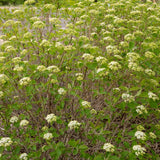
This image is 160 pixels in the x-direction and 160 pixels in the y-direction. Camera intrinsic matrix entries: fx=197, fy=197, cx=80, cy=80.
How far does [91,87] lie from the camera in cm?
311

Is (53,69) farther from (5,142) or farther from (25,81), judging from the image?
(5,142)

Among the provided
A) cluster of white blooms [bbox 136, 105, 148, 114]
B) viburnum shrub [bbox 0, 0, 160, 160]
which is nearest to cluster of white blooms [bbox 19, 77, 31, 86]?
viburnum shrub [bbox 0, 0, 160, 160]

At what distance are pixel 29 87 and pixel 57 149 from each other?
0.72 meters

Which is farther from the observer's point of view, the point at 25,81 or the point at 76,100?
the point at 76,100

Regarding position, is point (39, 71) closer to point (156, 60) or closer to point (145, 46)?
point (145, 46)

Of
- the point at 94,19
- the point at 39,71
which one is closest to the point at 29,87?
the point at 39,71

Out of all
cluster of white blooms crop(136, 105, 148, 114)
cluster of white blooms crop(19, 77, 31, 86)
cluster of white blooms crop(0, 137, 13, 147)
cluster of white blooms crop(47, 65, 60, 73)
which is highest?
cluster of white blooms crop(47, 65, 60, 73)

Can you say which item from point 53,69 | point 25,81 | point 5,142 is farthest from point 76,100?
point 5,142

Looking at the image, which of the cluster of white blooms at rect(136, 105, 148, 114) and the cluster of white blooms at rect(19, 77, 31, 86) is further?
the cluster of white blooms at rect(136, 105, 148, 114)

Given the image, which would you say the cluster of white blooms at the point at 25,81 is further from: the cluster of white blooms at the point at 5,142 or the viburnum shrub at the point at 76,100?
the cluster of white blooms at the point at 5,142

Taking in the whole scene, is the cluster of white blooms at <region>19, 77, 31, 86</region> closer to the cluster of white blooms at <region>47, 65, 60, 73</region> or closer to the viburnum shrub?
the viburnum shrub

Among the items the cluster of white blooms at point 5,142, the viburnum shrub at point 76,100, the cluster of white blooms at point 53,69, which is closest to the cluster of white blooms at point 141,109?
the viburnum shrub at point 76,100

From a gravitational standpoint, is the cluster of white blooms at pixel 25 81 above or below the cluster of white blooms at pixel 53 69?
below

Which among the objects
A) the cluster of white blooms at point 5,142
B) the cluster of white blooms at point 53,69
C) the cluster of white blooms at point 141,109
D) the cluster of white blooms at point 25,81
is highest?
the cluster of white blooms at point 53,69
